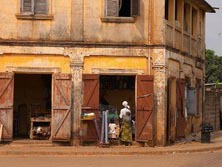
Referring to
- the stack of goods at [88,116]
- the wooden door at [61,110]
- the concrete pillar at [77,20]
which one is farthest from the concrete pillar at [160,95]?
the wooden door at [61,110]

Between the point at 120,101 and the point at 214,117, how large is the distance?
9.48m

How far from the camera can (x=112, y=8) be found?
68.9 feet

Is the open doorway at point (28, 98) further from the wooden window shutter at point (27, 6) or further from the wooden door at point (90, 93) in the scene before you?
the wooden window shutter at point (27, 6)

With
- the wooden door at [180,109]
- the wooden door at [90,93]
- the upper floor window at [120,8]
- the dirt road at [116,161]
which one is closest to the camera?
the dirt road at [116,161]

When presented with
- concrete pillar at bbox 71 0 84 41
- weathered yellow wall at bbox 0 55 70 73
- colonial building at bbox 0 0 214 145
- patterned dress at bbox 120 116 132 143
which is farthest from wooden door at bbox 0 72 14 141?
patterned dress at bbox 120 116 132 143

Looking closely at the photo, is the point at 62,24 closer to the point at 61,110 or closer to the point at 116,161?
the point at 61,110

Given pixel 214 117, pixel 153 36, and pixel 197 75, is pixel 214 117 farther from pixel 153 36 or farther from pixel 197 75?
pixel 153 36

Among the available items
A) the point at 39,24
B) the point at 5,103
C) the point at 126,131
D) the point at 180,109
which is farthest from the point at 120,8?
the point at 5,103

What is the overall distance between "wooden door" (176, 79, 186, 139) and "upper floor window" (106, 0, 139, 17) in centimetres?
378

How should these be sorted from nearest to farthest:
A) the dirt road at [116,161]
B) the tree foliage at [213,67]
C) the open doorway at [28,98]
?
the dirt road at [116,161], the open doorway at [28,98], the tree foliage at [213,67]

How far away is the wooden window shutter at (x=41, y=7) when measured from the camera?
20812 millimetres

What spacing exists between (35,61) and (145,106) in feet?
14.4

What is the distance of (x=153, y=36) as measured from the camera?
69.4 feet

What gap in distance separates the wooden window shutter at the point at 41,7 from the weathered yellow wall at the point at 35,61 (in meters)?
1.68
